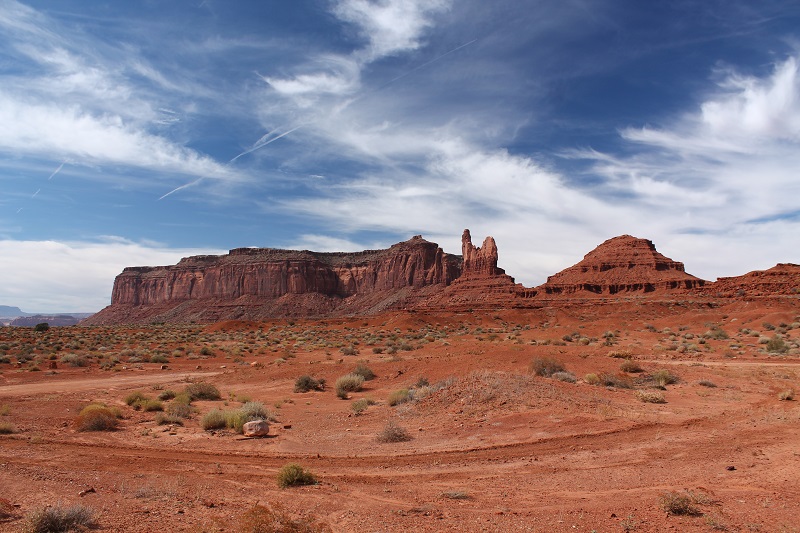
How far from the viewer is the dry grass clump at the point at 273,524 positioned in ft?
18.9

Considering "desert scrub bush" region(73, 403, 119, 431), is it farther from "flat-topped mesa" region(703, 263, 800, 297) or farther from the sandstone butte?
"flat-topped mesa" region(703, 263, 800, 297)

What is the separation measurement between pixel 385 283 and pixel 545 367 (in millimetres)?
138186

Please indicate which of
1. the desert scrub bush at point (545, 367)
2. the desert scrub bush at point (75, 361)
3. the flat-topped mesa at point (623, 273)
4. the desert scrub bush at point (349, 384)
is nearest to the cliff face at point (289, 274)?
the flat-topped mesa at point (623, 273)

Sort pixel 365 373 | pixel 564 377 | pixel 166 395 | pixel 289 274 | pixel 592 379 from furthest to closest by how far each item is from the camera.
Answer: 1. pixel 289 274
2. pixel 365 373
3. pixel 166 395
4. pixel 564 377
5. pixel 592 379

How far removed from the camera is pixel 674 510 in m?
6.51

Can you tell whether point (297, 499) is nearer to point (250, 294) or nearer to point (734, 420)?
point (734, 420)

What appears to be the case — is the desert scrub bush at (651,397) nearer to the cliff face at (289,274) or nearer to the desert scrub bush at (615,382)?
the desert scrub bush at (615,382)

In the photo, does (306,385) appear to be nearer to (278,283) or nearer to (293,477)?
(293,477)

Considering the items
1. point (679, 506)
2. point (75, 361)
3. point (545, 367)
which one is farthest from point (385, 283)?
point (679, 506)

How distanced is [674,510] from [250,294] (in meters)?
158

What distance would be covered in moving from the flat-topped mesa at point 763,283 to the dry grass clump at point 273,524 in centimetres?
8081

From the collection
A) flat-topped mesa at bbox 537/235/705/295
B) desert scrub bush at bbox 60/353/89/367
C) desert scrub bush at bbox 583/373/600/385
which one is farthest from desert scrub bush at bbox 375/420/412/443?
flat-topped mesa at bbox 537/235/705/295

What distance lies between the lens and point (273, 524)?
6.03 m

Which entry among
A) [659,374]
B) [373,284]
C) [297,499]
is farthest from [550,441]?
[373,284]
